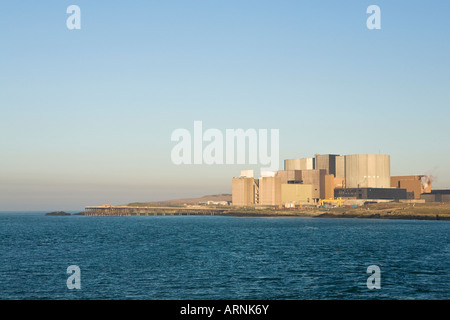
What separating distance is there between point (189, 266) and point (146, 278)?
12866mm

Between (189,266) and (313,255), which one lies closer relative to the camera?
(189,266)
